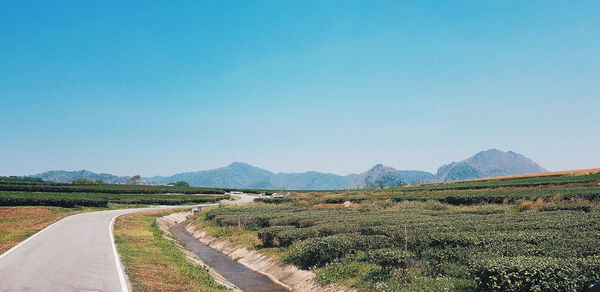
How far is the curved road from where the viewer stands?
14.1 metres

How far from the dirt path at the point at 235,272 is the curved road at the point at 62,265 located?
6.98m

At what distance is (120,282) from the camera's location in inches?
582

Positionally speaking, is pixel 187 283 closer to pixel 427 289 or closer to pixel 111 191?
pixel 427 289

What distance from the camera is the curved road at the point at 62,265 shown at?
14.1 meters

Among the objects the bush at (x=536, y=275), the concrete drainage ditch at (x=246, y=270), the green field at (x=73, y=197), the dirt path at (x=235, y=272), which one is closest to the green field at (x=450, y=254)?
the bush at (x=536, y=275)

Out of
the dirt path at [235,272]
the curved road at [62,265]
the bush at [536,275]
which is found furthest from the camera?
the dirt path at [235,272]

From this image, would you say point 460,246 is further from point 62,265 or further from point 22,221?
point 22,221

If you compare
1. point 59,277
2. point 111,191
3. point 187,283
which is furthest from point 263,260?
point 111,191

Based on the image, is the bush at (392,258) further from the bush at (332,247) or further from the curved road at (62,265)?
the curved road at (62,265)

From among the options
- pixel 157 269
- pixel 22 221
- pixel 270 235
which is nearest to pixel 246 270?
pixel 270 235

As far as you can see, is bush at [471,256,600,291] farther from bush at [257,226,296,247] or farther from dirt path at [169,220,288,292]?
bush at [257,226,296,247]

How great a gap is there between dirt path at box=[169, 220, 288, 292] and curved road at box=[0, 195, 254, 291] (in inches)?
275

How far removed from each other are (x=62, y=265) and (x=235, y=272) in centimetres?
1052

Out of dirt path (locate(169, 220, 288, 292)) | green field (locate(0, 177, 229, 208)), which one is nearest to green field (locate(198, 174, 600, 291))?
dirt path (locate(169, 220, 288, 292))
